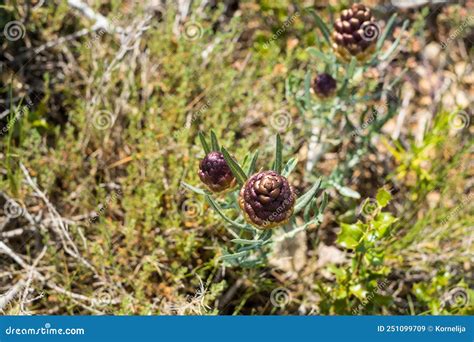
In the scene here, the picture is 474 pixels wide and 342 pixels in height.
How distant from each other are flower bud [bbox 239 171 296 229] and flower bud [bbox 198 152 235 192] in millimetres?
139

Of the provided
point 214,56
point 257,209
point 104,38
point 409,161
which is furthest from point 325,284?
point 104,38

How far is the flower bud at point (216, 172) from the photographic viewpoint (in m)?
2.52

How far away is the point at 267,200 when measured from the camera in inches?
91.4

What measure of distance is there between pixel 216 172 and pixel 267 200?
29cm

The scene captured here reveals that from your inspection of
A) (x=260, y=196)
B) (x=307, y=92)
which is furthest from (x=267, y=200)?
(x=307, y=92)

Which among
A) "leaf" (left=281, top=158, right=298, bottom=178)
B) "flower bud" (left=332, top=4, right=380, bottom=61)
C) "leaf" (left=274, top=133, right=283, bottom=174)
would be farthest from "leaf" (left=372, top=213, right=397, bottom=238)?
Result: "flower bud" (left=332, top=4, right=380, bottom=61)

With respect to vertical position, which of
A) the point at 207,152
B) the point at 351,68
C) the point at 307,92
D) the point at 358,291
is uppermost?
the point at 351,68

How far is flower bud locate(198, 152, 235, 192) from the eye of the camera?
8.27 feet

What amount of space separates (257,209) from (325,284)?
1.07 metres

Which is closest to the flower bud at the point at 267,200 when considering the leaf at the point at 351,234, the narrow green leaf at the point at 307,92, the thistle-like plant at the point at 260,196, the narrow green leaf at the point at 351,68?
the thistle-like plant at the point at 260,196

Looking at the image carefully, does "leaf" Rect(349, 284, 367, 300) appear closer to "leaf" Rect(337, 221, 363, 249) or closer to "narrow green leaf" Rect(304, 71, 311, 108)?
"leaf" Rect(337, 221, 363, 249)

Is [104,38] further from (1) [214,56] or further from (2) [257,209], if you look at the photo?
(2) [257,209]

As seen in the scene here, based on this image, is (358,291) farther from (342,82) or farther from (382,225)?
(342,82)

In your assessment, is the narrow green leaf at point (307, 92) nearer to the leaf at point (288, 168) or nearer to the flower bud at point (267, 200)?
the leaf at point (288, 168)
